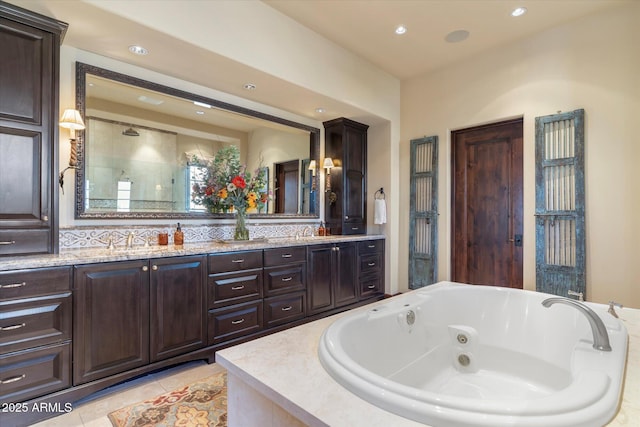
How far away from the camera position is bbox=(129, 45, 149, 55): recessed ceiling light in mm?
2330

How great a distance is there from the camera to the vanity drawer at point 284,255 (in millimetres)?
2859

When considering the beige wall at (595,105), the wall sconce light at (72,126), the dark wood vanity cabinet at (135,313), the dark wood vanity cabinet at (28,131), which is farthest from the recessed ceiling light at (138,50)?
the beige wall at (595,105)

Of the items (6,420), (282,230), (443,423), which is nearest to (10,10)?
(6,420)

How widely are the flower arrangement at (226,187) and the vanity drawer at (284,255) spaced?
0.50 meters

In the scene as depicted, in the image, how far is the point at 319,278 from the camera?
3.35 meters

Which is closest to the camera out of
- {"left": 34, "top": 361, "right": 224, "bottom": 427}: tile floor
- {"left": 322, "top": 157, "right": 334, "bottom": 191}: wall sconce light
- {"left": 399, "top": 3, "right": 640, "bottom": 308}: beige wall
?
{"left": 34, "top": 361, "right": 224, "bottom": 427}: tile floor

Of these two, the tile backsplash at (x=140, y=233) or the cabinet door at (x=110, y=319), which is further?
the tile backsplash at (x=140, y=233)

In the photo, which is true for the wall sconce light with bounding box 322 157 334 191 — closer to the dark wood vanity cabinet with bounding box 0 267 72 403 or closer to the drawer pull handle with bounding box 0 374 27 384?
the dark wood vanity cabinet with bounding box 0 267 72 403

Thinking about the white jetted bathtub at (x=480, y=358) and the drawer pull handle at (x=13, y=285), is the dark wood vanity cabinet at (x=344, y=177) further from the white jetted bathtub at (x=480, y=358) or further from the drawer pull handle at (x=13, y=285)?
the drawer pull handle at (x=13, y=285)

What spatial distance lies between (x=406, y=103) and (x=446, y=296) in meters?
2.89

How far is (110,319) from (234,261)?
906 millimetres

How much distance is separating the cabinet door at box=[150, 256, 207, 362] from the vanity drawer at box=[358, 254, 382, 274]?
2.02 meters

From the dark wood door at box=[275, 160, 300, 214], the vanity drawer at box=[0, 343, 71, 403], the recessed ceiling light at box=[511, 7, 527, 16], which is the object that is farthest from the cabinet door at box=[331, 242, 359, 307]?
the recessed ceiling light at box=[511, 7, 527, 16]

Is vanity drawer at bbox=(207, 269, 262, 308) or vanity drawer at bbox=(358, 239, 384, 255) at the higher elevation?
vanity drawer at bbox=(358, 239, 384, 255)
